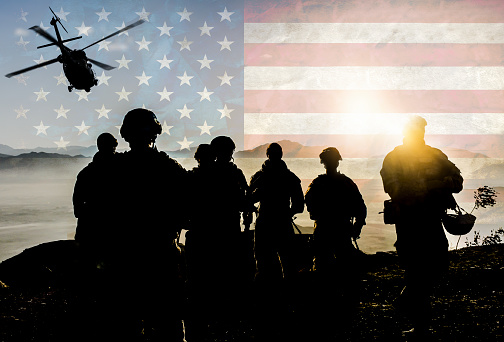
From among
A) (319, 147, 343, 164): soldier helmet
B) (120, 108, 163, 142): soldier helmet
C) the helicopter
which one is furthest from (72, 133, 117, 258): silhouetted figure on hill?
the helicopter

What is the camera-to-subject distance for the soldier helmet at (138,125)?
2377mm

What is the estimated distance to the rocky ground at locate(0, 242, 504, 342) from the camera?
12.1ft

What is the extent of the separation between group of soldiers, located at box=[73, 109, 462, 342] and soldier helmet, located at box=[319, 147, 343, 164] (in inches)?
0.5

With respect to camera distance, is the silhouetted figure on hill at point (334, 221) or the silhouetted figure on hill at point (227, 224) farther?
the silhouetted figure on hill at point (334, 221)

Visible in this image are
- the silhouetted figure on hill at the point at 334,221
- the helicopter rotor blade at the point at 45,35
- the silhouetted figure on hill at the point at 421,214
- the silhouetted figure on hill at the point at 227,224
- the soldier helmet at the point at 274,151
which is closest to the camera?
the silhouetted figure on hill at the point at 421,214

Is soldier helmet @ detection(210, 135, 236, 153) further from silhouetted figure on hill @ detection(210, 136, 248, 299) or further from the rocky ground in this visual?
the rocky ground

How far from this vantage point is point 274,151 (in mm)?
4648

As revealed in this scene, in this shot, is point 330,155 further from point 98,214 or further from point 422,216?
point 98,214

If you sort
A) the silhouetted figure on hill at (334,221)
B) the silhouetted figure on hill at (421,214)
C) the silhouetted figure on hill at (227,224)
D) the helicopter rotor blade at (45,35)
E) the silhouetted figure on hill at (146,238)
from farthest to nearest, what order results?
1. the helicopter rotor blade at (45,35)
2. the silhouetted figure on hill at (334,221)
3. the silhouetted figure on hill at (227,224)
4. the silhouetted figure on hill at (421,214)
5. the silhouetted figure on hill at (146,238)

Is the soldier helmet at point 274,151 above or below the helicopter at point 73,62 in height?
below

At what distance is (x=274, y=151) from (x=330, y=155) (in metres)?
0.67

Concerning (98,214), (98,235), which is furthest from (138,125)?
(98,235)

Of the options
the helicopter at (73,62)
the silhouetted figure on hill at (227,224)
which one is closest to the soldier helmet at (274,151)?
the silhouetted figure on hill at (227,224)

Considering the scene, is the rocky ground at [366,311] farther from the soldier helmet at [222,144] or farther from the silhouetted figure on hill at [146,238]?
the soldier helmet at [222,144]
